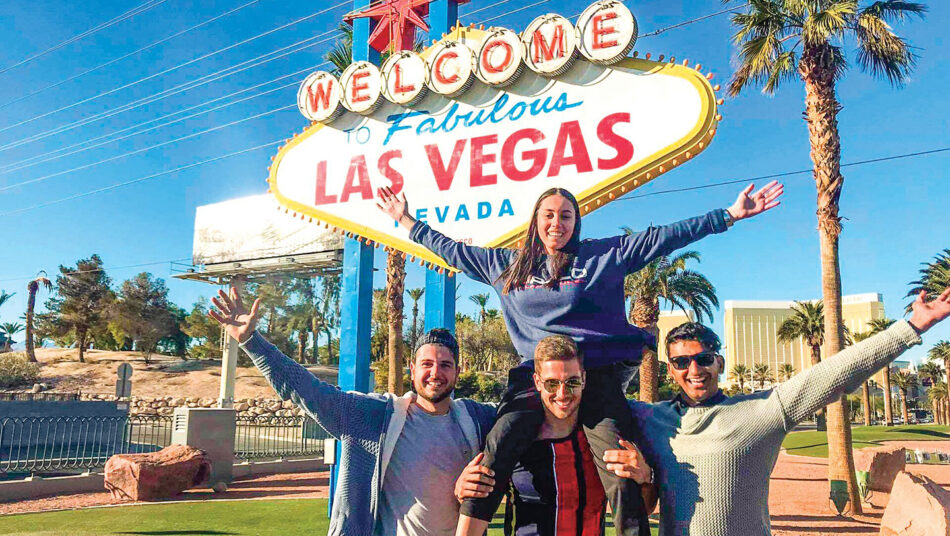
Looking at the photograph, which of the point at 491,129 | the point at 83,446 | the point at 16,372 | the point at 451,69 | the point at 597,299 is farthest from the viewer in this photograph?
the point at 16,372

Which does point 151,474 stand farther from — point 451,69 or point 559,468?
point 559,468

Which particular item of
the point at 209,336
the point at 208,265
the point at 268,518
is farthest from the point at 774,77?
the point at 209,336

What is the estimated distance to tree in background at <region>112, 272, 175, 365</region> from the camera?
51.6 m

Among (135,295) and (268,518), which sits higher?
(135,295)

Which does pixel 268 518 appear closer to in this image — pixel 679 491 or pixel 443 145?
pixel 443 145

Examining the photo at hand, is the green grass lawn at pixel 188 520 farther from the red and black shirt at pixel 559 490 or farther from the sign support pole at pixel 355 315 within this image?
the red and black shirt at pixel 559 490

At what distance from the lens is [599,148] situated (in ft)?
16.7

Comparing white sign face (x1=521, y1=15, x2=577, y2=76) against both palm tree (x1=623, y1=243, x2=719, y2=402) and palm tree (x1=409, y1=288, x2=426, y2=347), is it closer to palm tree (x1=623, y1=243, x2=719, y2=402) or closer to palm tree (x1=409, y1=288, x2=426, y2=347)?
palm tree (x1=623, y1=243, x2=719, y2=402)

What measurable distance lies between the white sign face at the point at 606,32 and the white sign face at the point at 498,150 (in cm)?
12

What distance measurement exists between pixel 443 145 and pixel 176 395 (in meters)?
37.3

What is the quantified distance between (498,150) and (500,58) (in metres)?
0.80

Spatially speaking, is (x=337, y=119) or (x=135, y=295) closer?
(x=337, y=119)

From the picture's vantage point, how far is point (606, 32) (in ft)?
16.8

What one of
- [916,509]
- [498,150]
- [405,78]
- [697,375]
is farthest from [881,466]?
[697,375]
